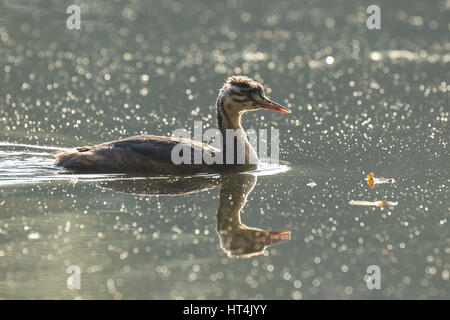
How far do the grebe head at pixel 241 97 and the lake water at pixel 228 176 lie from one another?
37.0 inches

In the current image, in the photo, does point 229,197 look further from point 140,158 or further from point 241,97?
point 241,97

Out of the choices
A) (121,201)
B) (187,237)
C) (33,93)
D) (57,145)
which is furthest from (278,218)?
(33,93)

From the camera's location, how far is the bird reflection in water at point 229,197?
9.01m

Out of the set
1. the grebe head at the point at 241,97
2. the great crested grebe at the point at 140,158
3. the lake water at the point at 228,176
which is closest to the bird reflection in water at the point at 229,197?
the lake water at the point at 228,176

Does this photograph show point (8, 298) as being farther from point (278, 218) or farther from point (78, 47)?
point (78, 47)

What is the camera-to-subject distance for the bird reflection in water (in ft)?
29.6

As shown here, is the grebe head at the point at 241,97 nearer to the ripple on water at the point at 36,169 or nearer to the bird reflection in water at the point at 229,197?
the ripple on water at the point at 36,169

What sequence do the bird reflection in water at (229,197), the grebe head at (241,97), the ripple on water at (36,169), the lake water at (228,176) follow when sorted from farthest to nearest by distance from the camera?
the grebe head at (241,97) → the ripple on water at (36,169) → the bird reflection in water at (229,197) → the lake water at (228,176)

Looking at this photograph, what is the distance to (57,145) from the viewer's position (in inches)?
548

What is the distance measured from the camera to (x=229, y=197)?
429 inches

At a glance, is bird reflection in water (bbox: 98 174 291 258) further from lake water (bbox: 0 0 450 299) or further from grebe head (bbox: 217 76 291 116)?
grebe head (bbox: 217 76 291 116)

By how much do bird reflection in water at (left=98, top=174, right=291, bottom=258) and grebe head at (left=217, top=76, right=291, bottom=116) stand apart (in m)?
1.19

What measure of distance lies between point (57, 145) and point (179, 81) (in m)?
5.61

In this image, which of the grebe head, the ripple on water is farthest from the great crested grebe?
the grebe head
